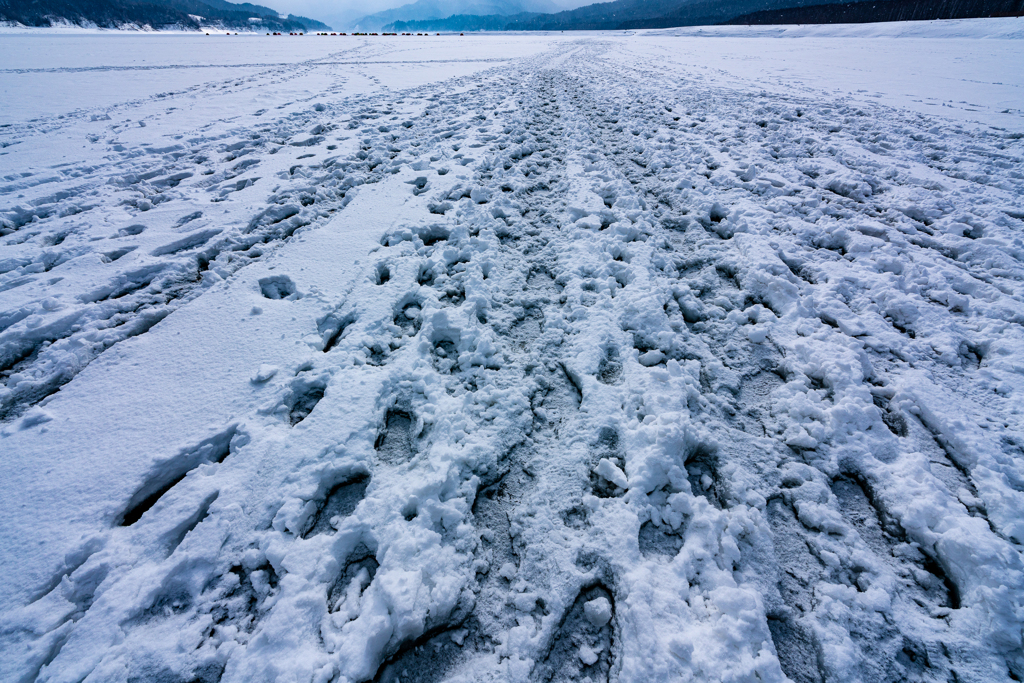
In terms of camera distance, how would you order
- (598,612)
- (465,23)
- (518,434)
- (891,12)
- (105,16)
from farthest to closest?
(465,23), (105,16), (891,12), (518,434), (598,612)

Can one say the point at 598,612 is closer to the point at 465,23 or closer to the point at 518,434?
the point at 518,434

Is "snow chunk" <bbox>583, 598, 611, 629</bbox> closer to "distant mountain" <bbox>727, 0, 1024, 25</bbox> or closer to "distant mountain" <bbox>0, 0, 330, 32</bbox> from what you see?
"distant mountain" <bbox>727, 0, 1024, 25</bbox>

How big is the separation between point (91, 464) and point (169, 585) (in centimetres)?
72

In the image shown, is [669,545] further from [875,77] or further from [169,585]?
[875,77]

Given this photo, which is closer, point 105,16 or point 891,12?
point 891,12

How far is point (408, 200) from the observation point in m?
3.45

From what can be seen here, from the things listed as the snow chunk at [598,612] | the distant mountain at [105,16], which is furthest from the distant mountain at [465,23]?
the snow chunk at [598,612]

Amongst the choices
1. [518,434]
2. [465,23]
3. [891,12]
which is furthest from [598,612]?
[465,23]

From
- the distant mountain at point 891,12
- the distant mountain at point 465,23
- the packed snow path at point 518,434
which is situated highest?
the distant mountain at point 465,23

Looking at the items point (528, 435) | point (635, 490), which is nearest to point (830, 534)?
point (635, 490)

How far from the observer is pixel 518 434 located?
174cm

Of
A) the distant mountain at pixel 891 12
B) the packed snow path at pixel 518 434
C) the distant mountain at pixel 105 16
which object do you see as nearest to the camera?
the packed snow path at pixel 518 434

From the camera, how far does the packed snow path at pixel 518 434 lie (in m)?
1.20

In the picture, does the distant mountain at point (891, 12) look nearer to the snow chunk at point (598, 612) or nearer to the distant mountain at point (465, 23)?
the snow chunk at point (598, 612)
